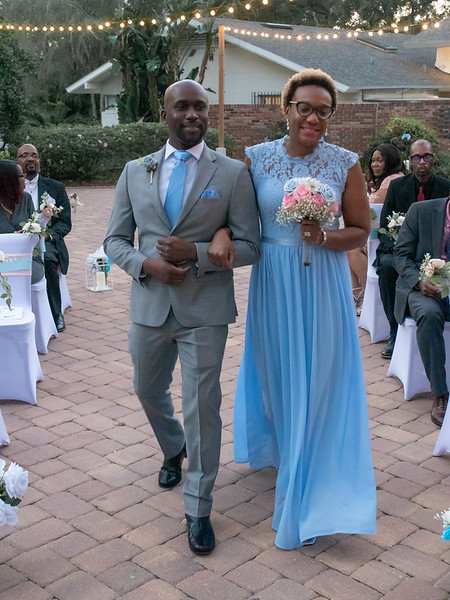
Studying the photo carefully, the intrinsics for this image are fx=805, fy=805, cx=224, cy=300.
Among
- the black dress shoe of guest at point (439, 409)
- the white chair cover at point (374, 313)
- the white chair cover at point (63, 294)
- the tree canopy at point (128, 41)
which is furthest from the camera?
the tree canopy at point (128, 41)

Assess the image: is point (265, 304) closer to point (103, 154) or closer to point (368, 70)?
point (103, 154)

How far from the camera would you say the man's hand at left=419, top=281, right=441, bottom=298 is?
18.7 feet

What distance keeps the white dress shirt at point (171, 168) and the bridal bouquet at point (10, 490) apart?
1.40m

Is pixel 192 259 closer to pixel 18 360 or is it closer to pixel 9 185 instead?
pixel 18 360

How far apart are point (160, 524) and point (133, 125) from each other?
2136 centimetres

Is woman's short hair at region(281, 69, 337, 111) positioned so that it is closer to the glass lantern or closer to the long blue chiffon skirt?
the long blue chiffon skirt

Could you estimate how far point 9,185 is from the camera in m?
7.01

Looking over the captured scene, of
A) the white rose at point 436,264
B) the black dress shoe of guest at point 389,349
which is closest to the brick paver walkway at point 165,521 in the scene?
the black dress shoe of guest at point 389,349

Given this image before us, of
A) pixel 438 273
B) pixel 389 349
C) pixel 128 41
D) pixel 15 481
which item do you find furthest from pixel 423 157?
pixel 128 41

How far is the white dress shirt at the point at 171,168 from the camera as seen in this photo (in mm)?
3818

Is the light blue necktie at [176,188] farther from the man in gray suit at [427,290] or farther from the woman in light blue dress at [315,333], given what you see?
the man in gray suit at [427,290]

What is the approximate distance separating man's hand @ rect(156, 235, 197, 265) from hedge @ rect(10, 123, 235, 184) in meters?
19.9

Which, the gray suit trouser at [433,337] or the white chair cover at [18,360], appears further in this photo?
the white chair cover at [18,360]

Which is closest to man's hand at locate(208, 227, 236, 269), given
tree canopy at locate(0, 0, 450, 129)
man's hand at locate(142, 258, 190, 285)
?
man's hand at locate(142, 258, 190, 285)
